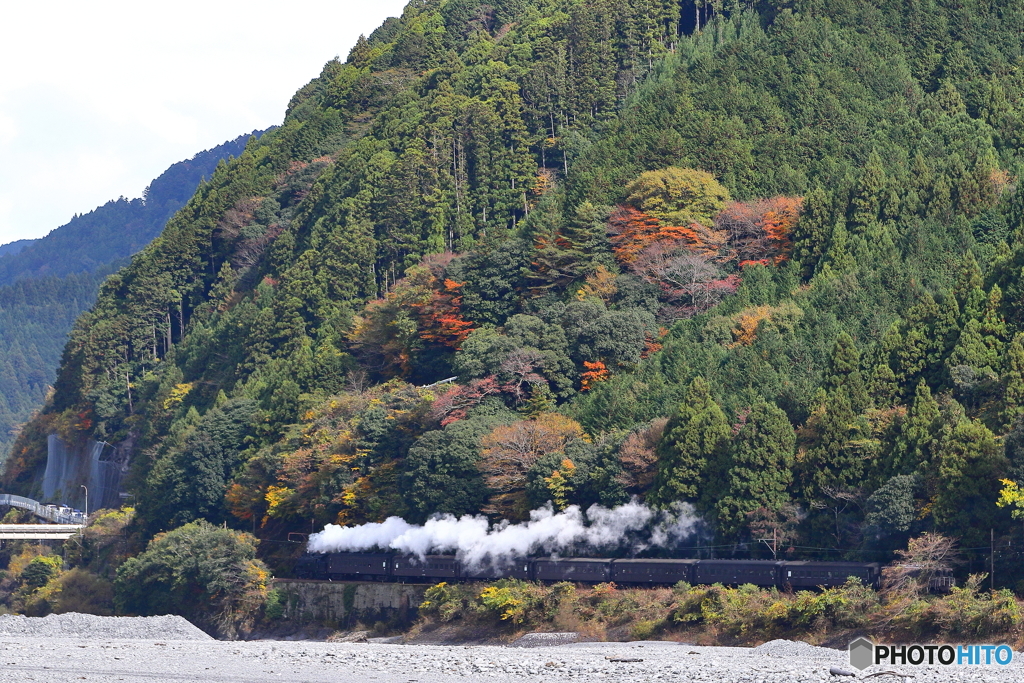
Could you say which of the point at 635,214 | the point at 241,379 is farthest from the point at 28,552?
the point at 635,214

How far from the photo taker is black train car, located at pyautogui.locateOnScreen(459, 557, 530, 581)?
212 ft

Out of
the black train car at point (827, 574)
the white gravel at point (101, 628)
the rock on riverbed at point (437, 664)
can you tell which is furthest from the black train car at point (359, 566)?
the black train car at point (827, 574)

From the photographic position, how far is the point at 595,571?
203 feet

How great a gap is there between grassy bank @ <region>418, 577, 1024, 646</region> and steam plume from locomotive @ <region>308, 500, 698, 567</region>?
207 cm

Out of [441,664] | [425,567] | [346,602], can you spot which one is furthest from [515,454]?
[441,664]

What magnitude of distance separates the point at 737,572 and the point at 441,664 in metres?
14.9

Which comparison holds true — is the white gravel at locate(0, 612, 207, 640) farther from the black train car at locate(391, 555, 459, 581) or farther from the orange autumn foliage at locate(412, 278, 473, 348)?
the orange autumn foliage at locate(412, 278, 473, 348)

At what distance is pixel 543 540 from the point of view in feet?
215

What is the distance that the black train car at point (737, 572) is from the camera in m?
57.1

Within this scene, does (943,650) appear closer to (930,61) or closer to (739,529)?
(739,529)

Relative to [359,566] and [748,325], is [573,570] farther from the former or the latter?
[748,325]
